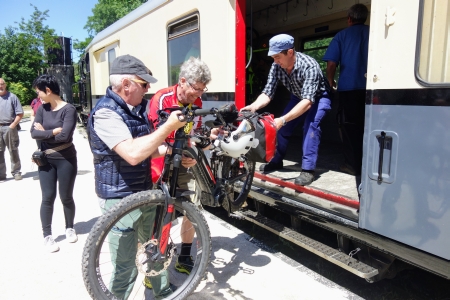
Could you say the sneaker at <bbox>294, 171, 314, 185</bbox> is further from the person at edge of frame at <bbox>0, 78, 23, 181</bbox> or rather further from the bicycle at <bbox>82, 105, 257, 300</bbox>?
the person at edge of frame at <bbox>0, 78, 23, 181</bbox>

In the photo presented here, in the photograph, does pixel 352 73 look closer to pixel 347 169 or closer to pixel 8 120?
pixel 347 169

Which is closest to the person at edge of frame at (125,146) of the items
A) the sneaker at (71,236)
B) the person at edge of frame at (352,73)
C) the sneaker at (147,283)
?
the sneaker at (147,283)

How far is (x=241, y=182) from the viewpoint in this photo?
342cm

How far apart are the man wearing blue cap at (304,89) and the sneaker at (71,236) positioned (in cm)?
238

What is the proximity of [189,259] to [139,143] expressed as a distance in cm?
163

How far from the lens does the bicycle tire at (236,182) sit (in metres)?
3.09

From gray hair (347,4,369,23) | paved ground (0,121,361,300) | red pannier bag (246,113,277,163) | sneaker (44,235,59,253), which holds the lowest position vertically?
paved ground (0,121,361,300)

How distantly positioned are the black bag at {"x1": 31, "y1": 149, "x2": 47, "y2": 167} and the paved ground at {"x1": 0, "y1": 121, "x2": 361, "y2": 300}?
949mm

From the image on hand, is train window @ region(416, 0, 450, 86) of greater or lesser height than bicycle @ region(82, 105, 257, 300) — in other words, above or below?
above

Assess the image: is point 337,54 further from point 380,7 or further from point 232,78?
point 380,7

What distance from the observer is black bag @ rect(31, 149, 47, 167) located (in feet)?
11.5

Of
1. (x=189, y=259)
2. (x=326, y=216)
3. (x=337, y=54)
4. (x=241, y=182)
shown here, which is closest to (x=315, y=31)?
(x=337, y=54)

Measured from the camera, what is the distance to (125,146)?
2.02 m

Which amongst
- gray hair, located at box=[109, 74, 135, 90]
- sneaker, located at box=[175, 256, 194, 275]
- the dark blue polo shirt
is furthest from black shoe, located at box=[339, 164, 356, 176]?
gray hair, located at box=[109, 74, 135, 90]
